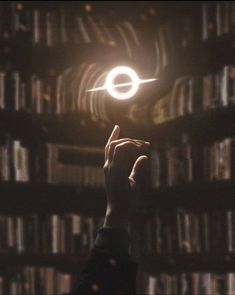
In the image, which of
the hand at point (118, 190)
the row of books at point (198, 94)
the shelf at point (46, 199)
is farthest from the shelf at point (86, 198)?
the hand at point (118, 190)

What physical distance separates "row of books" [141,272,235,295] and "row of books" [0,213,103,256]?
37cm

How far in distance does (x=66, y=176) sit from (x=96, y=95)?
430mm

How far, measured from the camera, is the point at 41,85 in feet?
11.1

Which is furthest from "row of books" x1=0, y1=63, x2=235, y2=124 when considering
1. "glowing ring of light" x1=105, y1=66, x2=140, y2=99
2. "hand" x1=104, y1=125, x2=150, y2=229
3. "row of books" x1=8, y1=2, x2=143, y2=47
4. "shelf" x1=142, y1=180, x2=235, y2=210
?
"hand" x1=104, y1=125, x2=150, y2=229

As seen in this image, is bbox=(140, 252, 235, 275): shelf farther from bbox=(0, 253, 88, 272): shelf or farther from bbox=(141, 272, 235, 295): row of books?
bbox=(0, 253, 88, 272): shelf

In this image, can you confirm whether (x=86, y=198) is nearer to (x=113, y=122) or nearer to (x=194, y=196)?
(x=113, y=122)

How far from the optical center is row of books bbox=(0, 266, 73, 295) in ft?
10.6

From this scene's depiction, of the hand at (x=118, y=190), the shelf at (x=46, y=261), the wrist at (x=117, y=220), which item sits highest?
the hand at (x=118, y=190)

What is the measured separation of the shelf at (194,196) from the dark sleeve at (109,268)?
2044 mm

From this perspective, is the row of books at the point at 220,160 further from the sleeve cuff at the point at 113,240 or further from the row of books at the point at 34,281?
→ the sleeve cuff at the point at 113,240

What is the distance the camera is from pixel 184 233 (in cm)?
325

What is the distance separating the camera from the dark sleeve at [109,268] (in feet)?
3.25

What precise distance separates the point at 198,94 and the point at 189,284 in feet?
2.90

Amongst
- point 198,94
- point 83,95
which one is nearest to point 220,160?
point 198,94
